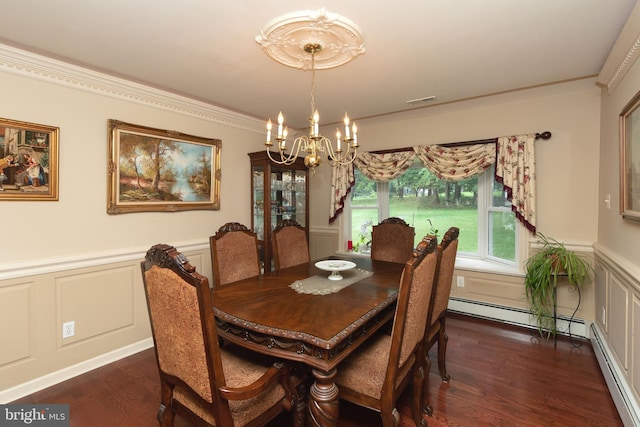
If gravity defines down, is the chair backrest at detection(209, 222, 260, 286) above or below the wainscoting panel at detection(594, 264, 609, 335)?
above

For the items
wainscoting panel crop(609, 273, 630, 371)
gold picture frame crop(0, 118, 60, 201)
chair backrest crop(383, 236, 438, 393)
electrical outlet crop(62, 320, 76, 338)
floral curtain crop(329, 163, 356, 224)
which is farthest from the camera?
floral curtain crop(329, 163, 356, 224)

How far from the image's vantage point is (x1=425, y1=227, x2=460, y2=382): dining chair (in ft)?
6.18

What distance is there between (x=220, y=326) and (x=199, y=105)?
238 cm

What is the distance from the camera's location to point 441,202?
3883 millimetres

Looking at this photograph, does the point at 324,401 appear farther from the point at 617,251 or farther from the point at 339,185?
the point at 339,185

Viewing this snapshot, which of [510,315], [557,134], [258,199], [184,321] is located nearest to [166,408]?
[184,321]

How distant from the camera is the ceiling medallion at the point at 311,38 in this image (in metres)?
1.64

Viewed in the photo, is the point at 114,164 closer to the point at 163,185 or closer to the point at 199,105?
the point at 163,185

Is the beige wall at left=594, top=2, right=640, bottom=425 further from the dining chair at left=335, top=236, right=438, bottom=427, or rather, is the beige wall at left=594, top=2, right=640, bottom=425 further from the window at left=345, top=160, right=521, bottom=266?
the dining chair at left=335, top=236, right=438, bottom=427

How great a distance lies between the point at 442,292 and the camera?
204 cm

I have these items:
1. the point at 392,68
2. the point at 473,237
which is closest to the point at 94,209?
the point at 392,68

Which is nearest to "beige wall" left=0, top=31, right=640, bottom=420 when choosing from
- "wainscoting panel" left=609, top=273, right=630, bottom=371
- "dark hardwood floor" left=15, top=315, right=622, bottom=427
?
"wainscoting panel" left=609, top=273, right=630, bottom=371

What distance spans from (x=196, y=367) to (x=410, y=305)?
917 millimetres

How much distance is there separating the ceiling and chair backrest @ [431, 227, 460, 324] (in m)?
1.23
